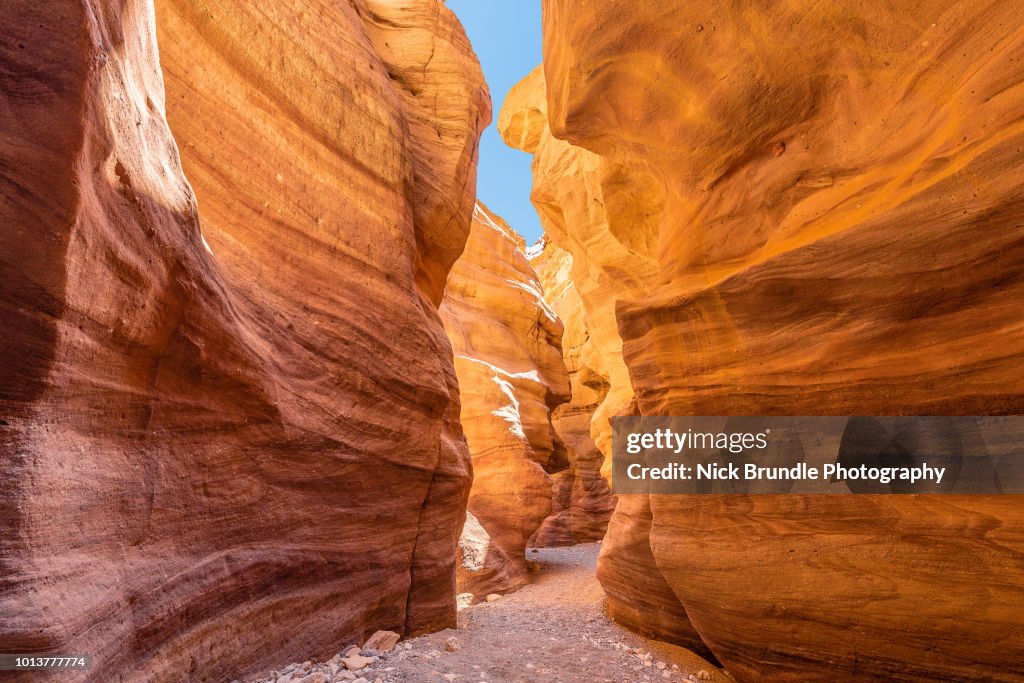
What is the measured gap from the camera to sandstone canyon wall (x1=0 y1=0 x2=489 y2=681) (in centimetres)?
231

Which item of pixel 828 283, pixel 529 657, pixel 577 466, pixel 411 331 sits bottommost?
pixel 529 657

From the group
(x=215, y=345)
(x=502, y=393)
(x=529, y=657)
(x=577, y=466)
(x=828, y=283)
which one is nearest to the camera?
(x=215, y=345)

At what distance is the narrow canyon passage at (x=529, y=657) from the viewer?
3.83 metres

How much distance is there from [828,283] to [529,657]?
4108mm

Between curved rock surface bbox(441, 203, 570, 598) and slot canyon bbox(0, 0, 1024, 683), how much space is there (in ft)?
21.1

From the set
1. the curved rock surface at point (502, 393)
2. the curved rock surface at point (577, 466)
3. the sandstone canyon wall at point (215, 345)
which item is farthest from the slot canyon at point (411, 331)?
the curved rock surface at point (577, 466)

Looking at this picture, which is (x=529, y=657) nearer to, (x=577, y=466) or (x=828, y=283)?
(x=828, y=283)

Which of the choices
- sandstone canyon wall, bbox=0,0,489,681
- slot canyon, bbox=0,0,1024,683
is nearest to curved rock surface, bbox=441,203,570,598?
slot canyon, bbox=0,0,1024,683

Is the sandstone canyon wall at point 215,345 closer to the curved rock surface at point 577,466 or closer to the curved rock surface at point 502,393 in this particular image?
the curved rock surface at point 502,393

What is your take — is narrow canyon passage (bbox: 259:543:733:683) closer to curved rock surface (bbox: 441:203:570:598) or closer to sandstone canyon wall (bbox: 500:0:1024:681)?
sandstone canyon wall (bbox: 500:0:1024:681)

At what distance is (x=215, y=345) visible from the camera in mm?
3438

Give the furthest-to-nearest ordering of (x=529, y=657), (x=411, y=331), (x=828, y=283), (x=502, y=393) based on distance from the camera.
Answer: (x=502, y=393) → (x=411, y=331) → (x=529, y=657) → (x=828, y=283)

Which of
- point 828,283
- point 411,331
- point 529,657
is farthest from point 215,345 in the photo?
point 828,283

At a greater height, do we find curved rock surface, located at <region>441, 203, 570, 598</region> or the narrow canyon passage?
curved rock surface, located at <region>441, 203, 570, 598</region>
